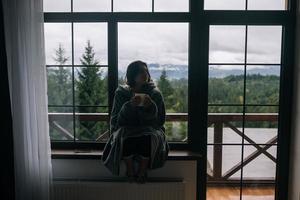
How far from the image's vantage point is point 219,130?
2699 mm

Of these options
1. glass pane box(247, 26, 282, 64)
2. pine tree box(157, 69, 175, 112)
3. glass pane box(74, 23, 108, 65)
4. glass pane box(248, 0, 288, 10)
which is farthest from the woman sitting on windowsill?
glass pane box(248, 0, 288, 10)

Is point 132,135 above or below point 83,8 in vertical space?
below

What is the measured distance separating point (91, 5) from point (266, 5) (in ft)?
4.81

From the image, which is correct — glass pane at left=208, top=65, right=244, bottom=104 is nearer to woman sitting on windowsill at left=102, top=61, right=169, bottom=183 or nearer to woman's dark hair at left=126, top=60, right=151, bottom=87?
woman sitting on windowsill at left=102, top=61, right=169, bottom=183

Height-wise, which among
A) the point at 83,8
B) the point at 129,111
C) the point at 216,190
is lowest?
the point at 216,190

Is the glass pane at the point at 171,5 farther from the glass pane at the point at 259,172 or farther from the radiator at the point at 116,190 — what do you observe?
the radiator at the point at 116,190

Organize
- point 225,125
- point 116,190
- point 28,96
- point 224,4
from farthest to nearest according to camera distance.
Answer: point 225,125 → point 224,4 → point 116,190 → point 28,96

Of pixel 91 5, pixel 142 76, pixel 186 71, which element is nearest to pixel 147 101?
pixel 142 76

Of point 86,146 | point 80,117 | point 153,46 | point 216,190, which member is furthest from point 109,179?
point 153,46

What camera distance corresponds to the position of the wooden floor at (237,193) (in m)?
2.73

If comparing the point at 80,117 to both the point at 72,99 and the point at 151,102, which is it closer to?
the point at 72,99

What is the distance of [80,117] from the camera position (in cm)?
272

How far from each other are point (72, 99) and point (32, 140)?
0.51 metres

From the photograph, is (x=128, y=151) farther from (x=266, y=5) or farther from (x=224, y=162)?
(x=266, y=5)
